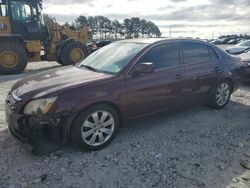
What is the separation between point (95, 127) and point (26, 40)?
9.39 meters

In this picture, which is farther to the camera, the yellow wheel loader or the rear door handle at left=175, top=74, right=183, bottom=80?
the yellow wheel loader

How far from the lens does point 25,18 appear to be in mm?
11570

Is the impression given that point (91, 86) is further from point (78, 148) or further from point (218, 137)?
point (218, 137)

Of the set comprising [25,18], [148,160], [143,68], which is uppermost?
[25,18]

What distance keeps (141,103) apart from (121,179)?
1.37m

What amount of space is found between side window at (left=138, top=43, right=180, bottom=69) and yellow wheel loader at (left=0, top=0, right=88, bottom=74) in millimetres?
8373

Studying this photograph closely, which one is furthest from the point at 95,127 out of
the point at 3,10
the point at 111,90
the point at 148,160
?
the point at 3,10

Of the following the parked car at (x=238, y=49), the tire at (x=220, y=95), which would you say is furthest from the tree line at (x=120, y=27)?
the tire at (x=220, y=95)

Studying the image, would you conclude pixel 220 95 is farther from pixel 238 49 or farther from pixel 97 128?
pixel 238 49

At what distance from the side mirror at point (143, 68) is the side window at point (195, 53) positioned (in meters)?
1.08

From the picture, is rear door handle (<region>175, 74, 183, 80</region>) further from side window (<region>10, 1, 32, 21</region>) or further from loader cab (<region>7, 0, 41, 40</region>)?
side window (<region>10, 1, 32, 21</region>)

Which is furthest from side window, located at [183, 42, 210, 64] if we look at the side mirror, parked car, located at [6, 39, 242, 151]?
the side mirror

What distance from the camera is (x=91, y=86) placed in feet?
12.1

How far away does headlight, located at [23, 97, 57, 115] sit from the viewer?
134 inches
